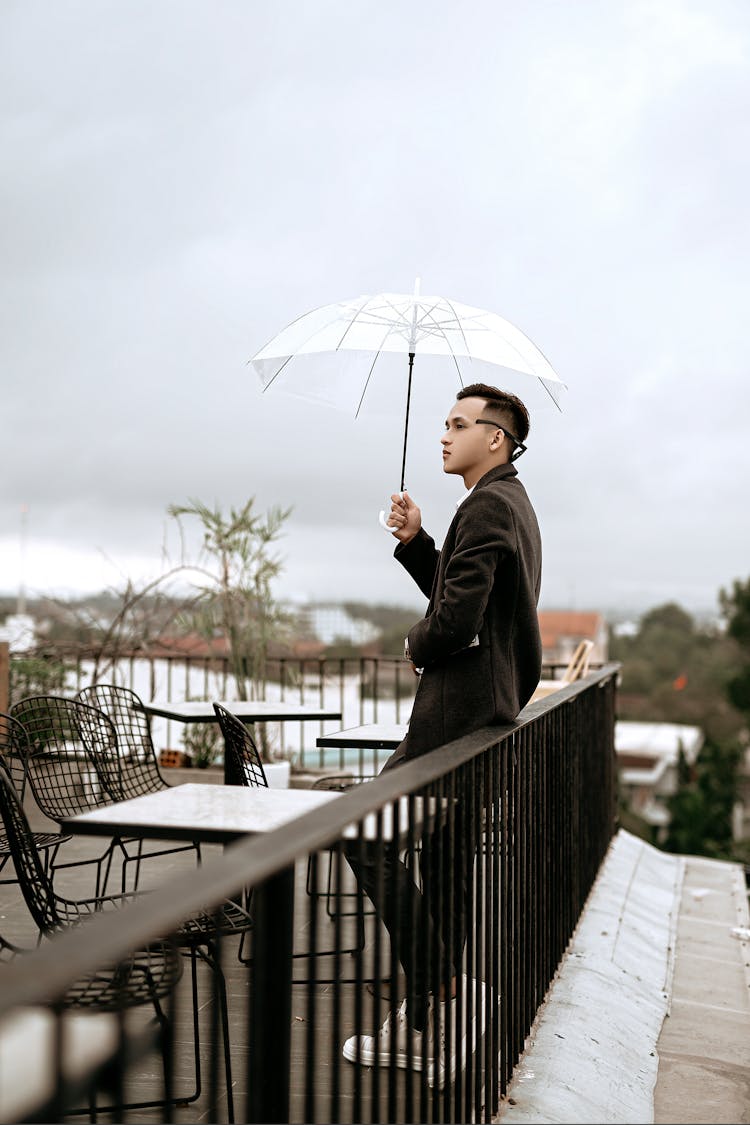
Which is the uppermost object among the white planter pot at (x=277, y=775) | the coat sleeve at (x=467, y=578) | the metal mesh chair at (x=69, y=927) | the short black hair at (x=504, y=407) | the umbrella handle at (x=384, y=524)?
the short black hair at (x=504, y=407)

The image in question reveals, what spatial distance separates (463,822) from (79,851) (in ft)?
14.1

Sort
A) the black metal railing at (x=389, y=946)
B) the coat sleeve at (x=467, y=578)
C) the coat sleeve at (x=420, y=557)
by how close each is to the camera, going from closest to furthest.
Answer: the black metal railing at (x=389, y=946)
the coat sleeve at (x=467, y=578)
the coat sleeve at (x=420, y=557)

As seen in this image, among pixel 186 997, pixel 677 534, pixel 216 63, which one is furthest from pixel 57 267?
pixel 677 534

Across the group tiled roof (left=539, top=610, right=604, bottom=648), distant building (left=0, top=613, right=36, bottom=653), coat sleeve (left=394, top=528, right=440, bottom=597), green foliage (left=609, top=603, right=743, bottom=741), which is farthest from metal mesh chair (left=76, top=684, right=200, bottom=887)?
green foliage (left=609, top=603, right=743, bottom=741)

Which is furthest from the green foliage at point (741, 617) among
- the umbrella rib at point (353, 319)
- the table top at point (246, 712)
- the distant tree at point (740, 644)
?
the umbrella rib at point (353, 319)

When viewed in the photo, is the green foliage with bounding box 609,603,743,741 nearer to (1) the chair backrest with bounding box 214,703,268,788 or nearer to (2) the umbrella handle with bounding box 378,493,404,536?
(1) the chair backrest with bounding box 214,703,268,788

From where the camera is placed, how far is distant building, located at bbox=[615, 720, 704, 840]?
59406mm

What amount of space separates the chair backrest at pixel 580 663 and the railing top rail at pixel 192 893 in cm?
502

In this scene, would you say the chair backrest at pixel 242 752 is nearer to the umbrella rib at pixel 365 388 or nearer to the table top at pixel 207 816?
the table top at pixel 207 816

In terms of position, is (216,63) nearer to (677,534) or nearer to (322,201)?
(322,201)

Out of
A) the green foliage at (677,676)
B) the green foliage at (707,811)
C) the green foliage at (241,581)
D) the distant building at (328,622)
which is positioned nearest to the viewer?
the green foliage at (241,581)

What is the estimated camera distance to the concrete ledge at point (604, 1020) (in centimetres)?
319

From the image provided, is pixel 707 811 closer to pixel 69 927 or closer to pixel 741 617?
pixel 741 617

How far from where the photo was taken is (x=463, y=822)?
2.76 meters
